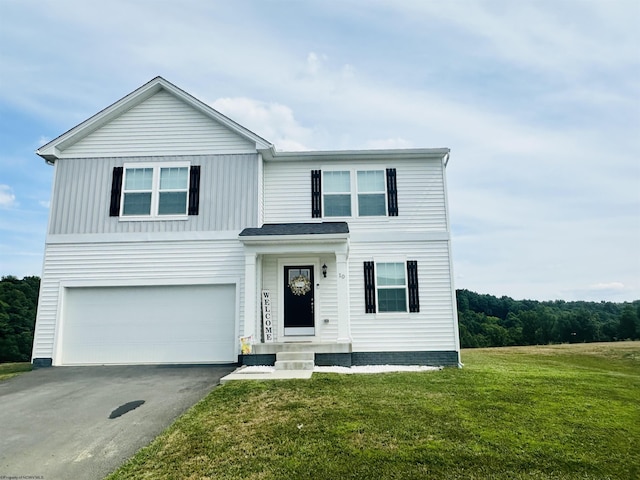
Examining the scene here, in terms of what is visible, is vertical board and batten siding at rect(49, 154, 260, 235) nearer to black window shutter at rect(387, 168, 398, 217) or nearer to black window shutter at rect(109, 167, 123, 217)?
black window shutter at rect(109, 167, 123, 217)

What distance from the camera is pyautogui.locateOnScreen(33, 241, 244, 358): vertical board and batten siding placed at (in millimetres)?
10266

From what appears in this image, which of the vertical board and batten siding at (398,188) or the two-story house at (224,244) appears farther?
the vertical board and batten siding at (398,188)

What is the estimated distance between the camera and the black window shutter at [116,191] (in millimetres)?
10676

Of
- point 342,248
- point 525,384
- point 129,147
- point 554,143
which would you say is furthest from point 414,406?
point 554,143

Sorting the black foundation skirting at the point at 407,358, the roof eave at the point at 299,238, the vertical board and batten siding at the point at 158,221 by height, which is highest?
the vertical board and batten siding at the point at 158,221

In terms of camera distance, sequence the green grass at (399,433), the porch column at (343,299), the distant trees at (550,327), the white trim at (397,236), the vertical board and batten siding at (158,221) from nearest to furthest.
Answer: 1. the green grass at (399,433)
2. the porch column at (343,299)
3. the vertical board and batten siding at (158,221)
4. the white trim at (397,236)
5. the distant trees at (550,327)

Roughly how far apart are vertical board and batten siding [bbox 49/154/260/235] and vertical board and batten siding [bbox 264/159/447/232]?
2.49ft

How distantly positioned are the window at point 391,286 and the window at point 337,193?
5.87 feet

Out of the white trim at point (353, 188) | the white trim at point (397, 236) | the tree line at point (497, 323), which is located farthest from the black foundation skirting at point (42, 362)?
the tree line at point (497, 323)

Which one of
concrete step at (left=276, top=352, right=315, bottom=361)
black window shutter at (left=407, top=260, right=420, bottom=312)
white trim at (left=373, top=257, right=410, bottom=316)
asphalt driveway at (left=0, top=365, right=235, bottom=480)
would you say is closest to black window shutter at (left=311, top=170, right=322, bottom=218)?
white trim at (left=373, top=257, right=410, bottom=316)

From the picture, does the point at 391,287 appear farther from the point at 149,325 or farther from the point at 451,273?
the point at 149,325

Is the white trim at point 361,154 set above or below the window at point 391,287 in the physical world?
above

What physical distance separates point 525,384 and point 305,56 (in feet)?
32.7

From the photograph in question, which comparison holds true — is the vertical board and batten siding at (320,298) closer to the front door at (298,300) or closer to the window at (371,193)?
the front door at (298,300)
